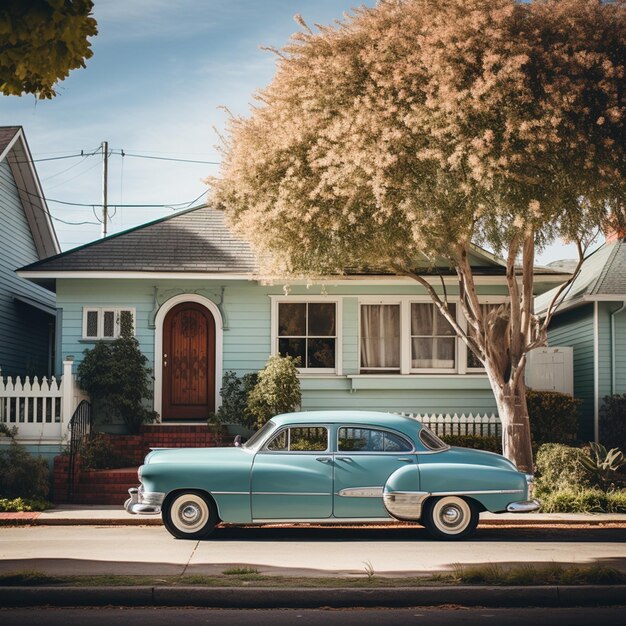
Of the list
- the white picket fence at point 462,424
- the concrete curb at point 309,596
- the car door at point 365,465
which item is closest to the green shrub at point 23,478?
the car door at point 365,465

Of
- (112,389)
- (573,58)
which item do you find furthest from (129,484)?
(573,58)

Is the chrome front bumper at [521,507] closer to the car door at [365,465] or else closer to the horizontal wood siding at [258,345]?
the car door at [365,465]

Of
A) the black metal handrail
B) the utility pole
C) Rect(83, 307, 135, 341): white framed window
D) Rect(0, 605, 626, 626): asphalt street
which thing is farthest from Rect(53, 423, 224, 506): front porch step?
the utility pole

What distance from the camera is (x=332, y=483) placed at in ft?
37.2

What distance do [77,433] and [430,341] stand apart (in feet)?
24.6

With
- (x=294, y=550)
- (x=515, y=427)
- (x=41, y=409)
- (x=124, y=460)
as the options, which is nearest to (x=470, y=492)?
(x=294, y=550)

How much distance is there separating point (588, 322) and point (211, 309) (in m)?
8.81

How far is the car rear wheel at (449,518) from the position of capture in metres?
11.5

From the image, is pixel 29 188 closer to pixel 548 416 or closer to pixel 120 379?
pixel 120 379

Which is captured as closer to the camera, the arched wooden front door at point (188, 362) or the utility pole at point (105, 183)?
the arched wooden front door at point (188, 362)

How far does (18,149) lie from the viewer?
77.0ft

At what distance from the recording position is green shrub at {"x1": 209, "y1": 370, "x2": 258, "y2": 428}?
58.4 ft

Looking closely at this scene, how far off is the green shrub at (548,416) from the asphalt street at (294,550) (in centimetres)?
491

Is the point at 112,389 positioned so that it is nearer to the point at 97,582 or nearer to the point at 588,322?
the point at 97,582
